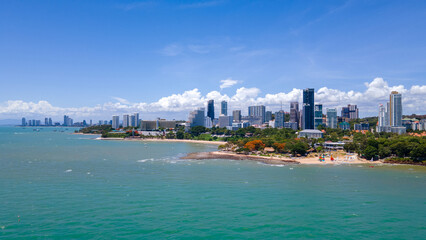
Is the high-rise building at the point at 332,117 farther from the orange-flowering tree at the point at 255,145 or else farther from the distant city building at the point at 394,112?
the orange-flowering tree at the point at 255,145

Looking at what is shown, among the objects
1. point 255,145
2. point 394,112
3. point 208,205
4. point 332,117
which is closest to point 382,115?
point 394,112

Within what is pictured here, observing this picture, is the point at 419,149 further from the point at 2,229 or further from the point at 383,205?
the point at 2,229

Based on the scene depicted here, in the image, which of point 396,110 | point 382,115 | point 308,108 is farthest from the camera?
point 308,108

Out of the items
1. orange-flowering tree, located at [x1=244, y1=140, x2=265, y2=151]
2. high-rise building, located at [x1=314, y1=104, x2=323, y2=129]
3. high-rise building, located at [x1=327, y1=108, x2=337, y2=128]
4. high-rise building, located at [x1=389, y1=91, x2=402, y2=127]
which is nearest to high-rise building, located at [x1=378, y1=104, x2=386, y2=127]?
high-rise building, located at [x1=389, y1=91, x2=402, y2=127]

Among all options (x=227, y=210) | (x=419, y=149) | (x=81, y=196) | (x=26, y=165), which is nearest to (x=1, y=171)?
(x=26, y=165)

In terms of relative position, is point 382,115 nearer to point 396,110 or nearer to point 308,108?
point 396,110

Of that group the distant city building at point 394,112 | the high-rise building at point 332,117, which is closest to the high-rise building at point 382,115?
the distant city building at point 394,112

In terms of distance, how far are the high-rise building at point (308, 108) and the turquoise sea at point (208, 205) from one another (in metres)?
138

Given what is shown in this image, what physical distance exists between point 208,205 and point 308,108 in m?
169

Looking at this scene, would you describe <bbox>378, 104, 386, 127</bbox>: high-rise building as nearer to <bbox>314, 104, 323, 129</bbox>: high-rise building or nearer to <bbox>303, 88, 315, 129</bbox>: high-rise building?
<bbox>314, 104, 323, 129</bbox>: high-rise building

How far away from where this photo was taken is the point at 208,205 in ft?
97.5

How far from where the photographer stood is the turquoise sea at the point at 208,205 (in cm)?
2323

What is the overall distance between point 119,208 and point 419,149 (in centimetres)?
6350

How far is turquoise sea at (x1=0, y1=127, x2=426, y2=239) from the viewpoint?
23234 mm
